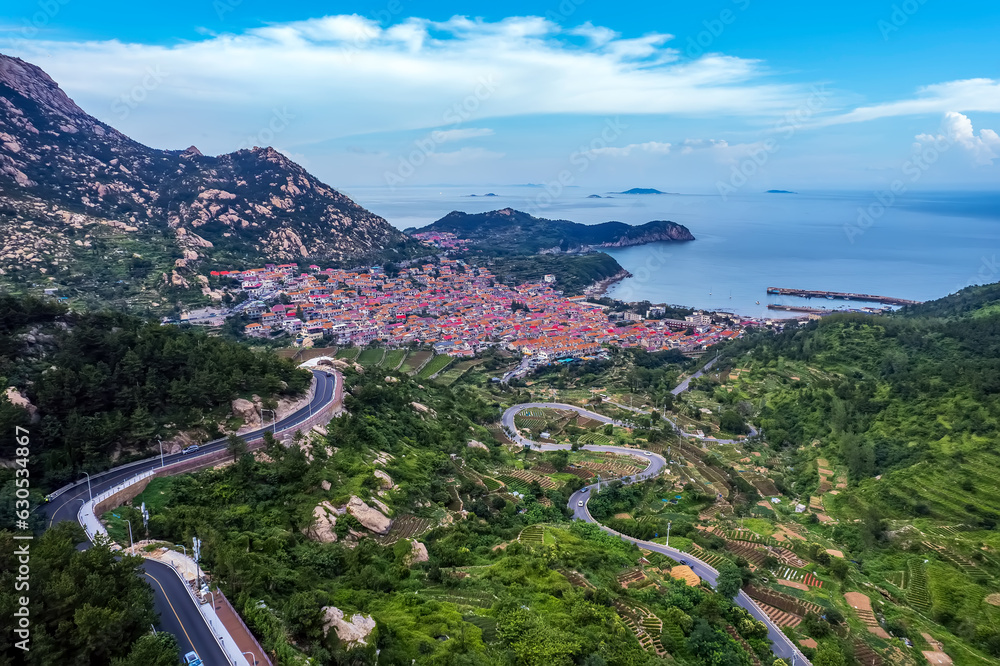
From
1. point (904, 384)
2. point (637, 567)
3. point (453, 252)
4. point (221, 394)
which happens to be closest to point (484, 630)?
point (637, 567)

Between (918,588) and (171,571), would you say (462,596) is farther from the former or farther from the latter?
(918,588)

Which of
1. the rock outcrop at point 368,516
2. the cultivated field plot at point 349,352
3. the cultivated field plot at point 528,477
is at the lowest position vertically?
the cultivated field plot at point 528,477

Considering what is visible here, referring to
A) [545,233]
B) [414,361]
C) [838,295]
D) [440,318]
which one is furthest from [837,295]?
[414,361]

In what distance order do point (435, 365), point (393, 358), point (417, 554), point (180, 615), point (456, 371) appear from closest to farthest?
point (180, 615) → point (417, 554) → point (393, 358) → point (456, 371) → point (435, 365)

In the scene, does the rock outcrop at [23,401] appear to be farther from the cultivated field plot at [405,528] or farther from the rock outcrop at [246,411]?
the cultivated field plot at [405,528]

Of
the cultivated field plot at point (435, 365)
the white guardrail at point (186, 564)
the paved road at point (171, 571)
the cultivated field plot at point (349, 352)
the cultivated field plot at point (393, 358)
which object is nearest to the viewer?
the white guardrail at point (186, 564)

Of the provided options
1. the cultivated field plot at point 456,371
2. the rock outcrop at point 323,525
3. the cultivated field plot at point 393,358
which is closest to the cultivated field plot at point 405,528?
the rock outcrop at point 323,525

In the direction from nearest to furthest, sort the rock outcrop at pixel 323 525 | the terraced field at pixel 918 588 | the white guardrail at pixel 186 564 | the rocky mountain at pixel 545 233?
the white guardrail at pixel 186 564 → the rock outcrop at pixel 323 525 → the terraced field at pixel 918 588 → the rocky mountain at pixel 545 233
